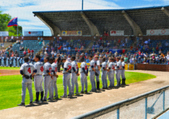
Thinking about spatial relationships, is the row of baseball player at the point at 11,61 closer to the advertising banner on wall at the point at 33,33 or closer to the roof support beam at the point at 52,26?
the advertising banner on wall at the point at 33,33

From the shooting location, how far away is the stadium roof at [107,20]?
3457 centimetres

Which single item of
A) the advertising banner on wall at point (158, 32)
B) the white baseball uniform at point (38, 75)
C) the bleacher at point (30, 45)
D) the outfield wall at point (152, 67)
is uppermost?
the advertising banner on wall at point (158, 32)

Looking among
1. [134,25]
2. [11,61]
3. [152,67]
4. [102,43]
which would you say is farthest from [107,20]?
[11,61]

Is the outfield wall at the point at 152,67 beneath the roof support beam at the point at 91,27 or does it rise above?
beneath

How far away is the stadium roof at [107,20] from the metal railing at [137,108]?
28480mm

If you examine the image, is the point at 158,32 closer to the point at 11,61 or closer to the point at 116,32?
the point at 116,32

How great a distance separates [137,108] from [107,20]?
3505 cm

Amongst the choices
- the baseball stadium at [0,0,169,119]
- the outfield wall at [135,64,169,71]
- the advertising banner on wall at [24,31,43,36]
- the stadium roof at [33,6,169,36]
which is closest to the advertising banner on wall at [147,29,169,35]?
the baseball stadium at [0,0,169,119]

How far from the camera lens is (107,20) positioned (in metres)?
38.6

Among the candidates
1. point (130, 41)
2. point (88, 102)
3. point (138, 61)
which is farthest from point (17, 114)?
point (130, 41)

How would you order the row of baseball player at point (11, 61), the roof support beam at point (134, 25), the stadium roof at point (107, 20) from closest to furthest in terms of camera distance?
the row of baseball player at point (11, 61) < the stadium roof at point (107, 20) < the roof support beam at point (134, 25)

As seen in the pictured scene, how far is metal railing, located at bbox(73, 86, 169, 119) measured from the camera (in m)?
3.37

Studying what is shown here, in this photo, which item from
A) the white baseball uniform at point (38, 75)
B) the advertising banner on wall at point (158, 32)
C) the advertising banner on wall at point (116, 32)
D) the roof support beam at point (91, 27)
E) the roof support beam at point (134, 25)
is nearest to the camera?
the white baseball uniform at point (38, 75)

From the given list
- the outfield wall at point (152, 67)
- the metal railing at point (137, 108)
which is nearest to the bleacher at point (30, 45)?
the outfield wall at point (152, 67)
